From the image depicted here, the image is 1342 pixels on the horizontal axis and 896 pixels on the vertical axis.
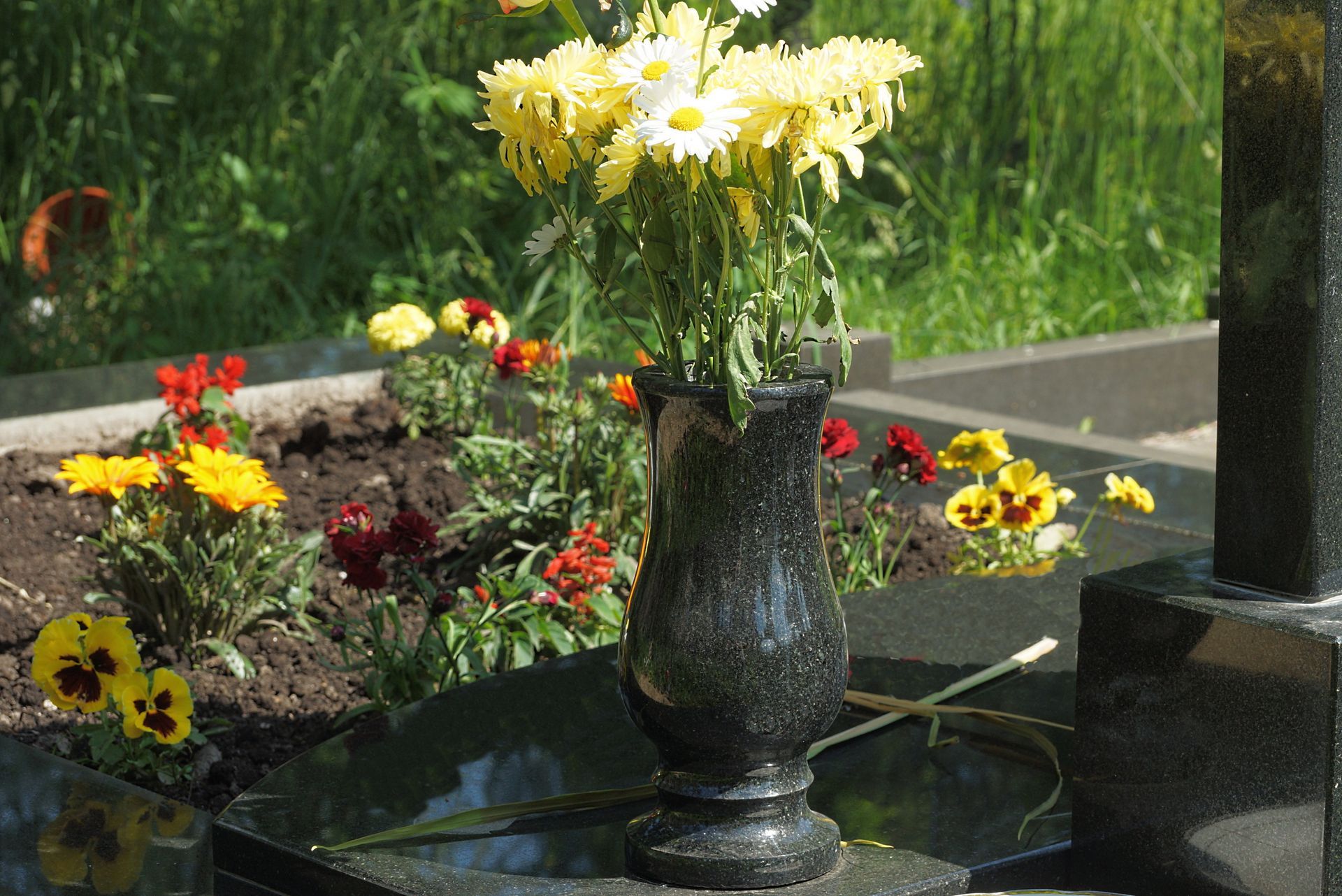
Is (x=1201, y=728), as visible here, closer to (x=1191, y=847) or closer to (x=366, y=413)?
(x=1191, y=847)

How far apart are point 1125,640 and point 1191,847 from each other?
22 centimetres

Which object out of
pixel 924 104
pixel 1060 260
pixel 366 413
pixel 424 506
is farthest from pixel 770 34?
pixel 424 506

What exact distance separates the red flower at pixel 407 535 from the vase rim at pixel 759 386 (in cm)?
80

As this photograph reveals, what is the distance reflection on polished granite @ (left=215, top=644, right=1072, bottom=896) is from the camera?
1581mm

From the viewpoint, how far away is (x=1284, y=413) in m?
1.55

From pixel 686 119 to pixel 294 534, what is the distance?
2.14 m

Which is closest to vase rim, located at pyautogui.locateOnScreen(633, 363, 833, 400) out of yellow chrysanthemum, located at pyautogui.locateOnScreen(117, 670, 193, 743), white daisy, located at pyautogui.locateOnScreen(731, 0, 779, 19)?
white daisy, located at pyautogui.locateOnScreen(731, 0, 779, 19)

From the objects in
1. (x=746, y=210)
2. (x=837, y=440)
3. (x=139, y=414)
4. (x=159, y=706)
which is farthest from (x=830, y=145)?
(x=139, y=414)

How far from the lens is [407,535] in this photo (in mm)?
2225

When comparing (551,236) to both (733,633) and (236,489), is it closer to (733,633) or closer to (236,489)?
(733,633)

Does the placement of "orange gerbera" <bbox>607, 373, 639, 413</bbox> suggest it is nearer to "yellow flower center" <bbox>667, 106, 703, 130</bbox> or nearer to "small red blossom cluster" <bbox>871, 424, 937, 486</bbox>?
"small red blossom cluster" <bbox>871, 424, 937, 486</bbox>

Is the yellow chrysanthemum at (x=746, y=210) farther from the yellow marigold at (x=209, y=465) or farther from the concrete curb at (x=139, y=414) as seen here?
the concrete curb at (x=139, y=414)

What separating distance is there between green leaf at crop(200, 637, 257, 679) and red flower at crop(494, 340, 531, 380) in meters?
1.00

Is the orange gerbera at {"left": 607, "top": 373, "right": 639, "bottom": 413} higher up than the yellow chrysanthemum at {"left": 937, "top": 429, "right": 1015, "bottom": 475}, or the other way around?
the orange gerbera at {"left": 607, "top": 373, "right": 639, "bottom": 413}
